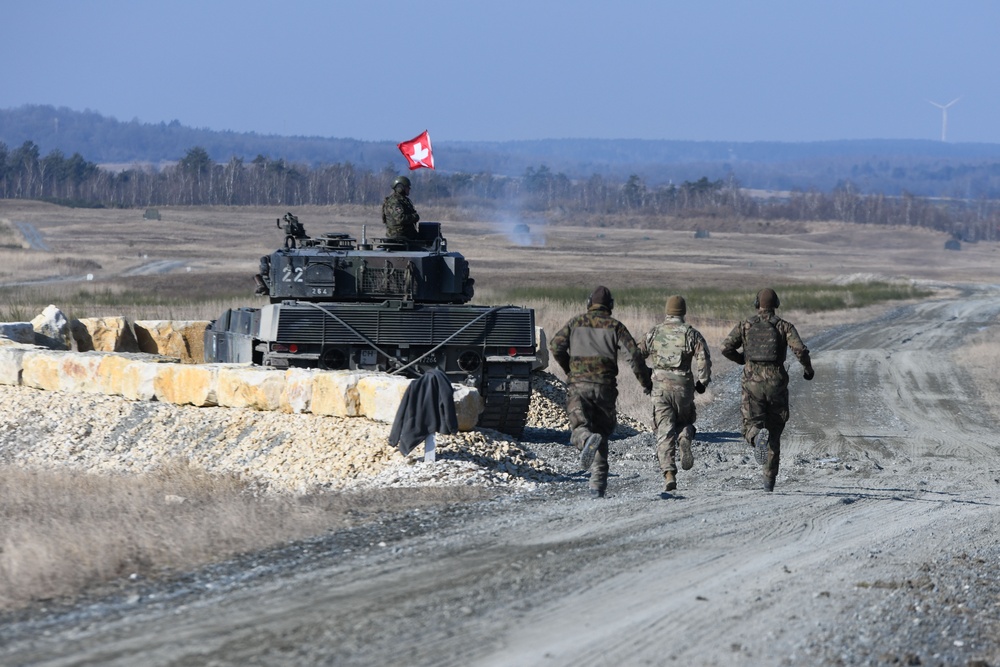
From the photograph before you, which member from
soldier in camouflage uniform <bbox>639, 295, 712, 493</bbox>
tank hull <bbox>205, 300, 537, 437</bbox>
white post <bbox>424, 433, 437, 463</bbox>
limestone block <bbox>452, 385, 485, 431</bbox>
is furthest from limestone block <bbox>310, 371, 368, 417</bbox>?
soldier in camouflage uniform <bbox>639, 295, 712, 493</bbox>

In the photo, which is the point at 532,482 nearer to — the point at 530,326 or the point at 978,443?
the point at 530,326

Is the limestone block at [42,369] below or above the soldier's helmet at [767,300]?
below

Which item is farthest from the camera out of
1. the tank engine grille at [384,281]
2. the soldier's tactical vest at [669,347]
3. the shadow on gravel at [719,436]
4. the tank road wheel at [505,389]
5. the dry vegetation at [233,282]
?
the shadow on gravel at [719,436]

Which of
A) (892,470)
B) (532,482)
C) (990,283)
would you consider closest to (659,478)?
(532,482)

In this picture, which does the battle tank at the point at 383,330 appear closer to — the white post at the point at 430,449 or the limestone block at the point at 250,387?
the limestone block at the point at 250,387

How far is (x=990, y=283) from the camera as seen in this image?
306 ft

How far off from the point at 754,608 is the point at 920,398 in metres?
18.8

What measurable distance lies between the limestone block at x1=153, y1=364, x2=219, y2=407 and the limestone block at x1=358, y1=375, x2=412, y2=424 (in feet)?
8.23

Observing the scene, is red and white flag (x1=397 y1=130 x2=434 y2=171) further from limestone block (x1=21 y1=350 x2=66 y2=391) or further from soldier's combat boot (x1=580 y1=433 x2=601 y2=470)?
soldier's combat boot (x1=580 y1=433 x2=601 y2=470)

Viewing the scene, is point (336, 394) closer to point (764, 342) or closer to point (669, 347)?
point (669, 347)

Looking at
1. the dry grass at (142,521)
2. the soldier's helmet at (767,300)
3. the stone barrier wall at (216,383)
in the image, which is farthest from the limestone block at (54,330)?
the soldier's helmet at (767,300)

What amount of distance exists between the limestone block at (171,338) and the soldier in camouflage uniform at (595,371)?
47.5ft

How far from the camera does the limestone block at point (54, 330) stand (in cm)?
2419

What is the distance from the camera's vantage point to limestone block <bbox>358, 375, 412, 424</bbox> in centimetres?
1320
